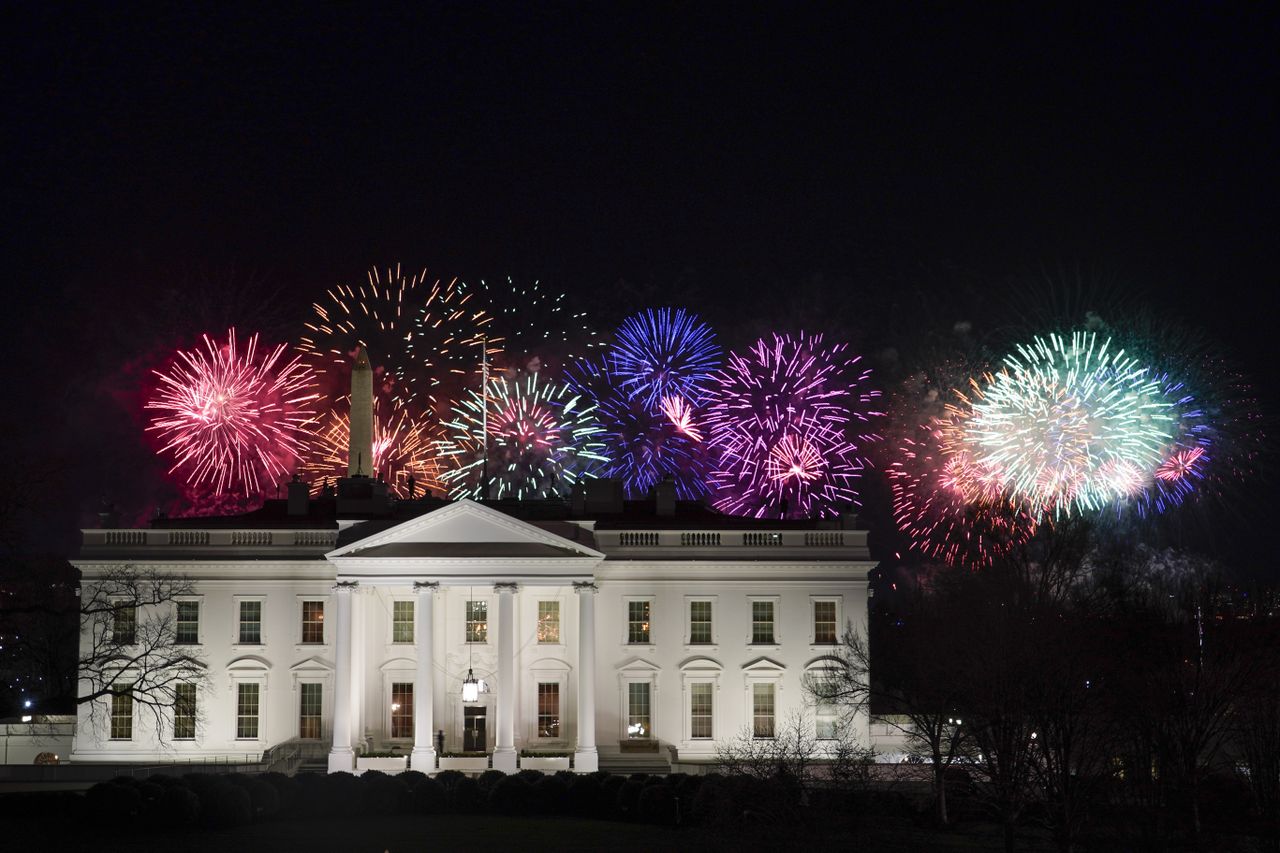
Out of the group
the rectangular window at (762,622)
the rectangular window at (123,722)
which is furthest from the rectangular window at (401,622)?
the rectangular window at (762,622)

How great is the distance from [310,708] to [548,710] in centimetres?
882

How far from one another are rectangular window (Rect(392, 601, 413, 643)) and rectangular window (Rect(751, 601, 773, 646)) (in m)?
12.8

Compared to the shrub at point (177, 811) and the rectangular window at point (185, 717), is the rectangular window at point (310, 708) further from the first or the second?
the shrub at point (177, 811)

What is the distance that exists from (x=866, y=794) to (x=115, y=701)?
1284 inches

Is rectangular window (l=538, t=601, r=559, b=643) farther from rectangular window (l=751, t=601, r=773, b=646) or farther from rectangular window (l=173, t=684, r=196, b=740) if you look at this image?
rectangular window (l=173, t=684, r=196, b=740)

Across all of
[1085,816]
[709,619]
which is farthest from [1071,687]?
[709,619]

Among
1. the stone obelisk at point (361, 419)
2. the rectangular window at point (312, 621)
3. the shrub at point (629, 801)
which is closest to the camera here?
the shrub at point (629, 801)

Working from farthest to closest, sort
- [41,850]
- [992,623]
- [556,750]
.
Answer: [556,750] < [992,623] < [41,850]

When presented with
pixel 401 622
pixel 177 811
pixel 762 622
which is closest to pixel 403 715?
pixel 401 622

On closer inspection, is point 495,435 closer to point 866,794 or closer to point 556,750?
point 556,750

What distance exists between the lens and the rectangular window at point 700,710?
6262 cm

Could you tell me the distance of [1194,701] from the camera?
46281 mm

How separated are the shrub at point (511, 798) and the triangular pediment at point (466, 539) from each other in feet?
43.1

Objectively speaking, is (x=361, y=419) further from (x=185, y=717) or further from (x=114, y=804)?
(x=114, y=804)
